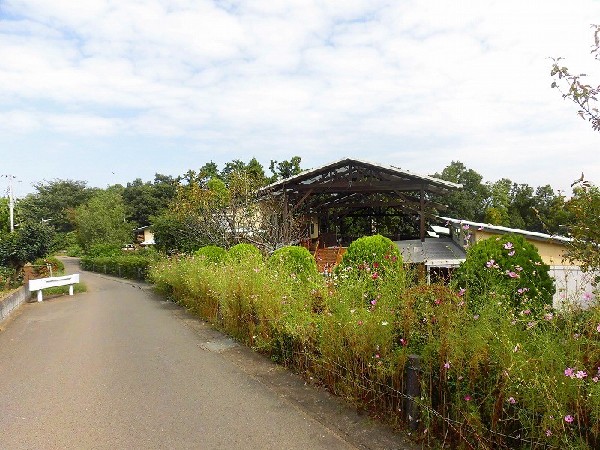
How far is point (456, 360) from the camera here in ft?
11.0

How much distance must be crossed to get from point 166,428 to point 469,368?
2.89 metres

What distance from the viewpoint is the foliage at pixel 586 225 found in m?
3.34

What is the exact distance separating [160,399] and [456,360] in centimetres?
339

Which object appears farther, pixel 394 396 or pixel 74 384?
pixel 74 384

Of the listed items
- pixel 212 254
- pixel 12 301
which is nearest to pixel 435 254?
pixel 212 254

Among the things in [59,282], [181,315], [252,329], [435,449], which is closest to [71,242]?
[59,282]

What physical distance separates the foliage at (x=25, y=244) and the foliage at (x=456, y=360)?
45.4 ft

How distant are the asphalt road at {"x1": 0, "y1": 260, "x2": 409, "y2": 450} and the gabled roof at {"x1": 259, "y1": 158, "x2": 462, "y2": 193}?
10964 mm

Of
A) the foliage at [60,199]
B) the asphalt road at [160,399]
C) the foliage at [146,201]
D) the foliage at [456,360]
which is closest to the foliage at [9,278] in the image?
the asphalt road at [160,399]

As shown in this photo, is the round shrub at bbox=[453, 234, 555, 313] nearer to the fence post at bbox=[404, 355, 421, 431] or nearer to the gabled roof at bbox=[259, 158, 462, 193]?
Answer: the fence post at bbox=[404, 355, 421, 431]

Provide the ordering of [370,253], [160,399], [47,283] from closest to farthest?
[160,399]
[370,253]
[47,283]

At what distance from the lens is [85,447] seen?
3.91 m

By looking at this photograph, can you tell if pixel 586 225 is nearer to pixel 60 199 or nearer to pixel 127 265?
pixel 127 265

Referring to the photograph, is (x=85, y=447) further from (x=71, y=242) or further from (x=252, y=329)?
(x=71, y=242)
